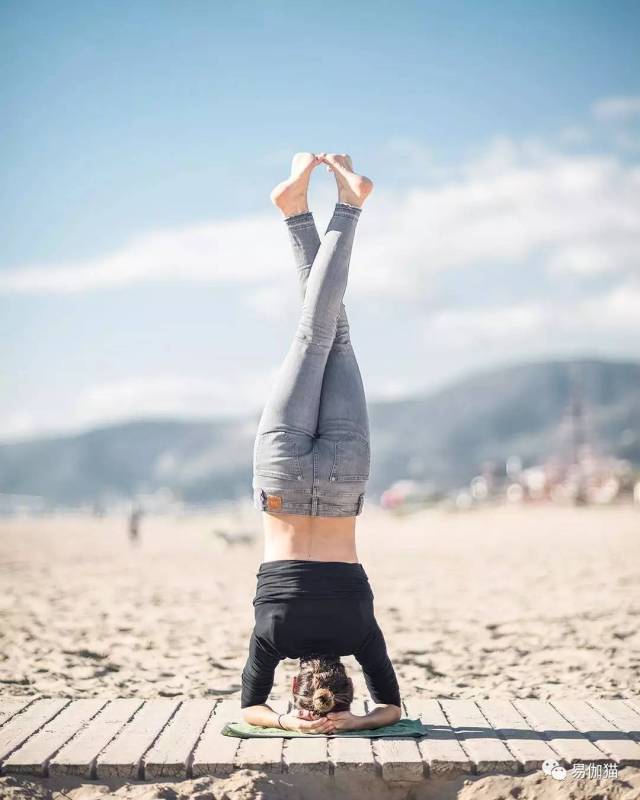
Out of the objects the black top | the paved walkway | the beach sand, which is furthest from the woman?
the beach sand

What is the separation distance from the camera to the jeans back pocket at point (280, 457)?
165 inches

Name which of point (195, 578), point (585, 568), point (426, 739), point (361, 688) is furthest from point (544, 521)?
point (426, 739)

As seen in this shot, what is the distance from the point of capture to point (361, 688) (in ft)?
21.4

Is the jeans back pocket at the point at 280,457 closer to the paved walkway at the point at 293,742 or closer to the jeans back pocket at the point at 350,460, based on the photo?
the jeans back pocket at the point at 350,460

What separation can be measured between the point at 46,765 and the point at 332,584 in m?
1.53

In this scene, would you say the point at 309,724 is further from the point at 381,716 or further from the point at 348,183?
the point at 348,183

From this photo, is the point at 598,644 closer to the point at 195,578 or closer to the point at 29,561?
the point at 195,578

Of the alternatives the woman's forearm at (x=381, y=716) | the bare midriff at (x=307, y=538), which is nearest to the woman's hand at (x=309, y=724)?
the woman's forearm at (x=381, y=716)

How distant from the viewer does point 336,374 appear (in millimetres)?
4367

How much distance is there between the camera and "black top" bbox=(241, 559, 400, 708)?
4.14m

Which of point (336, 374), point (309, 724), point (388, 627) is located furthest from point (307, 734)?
point (388, 627)

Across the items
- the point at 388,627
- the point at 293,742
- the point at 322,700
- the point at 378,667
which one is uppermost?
the point at 378,667

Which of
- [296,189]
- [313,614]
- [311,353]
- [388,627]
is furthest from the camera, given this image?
[388,627]

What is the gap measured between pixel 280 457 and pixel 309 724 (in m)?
1.31
